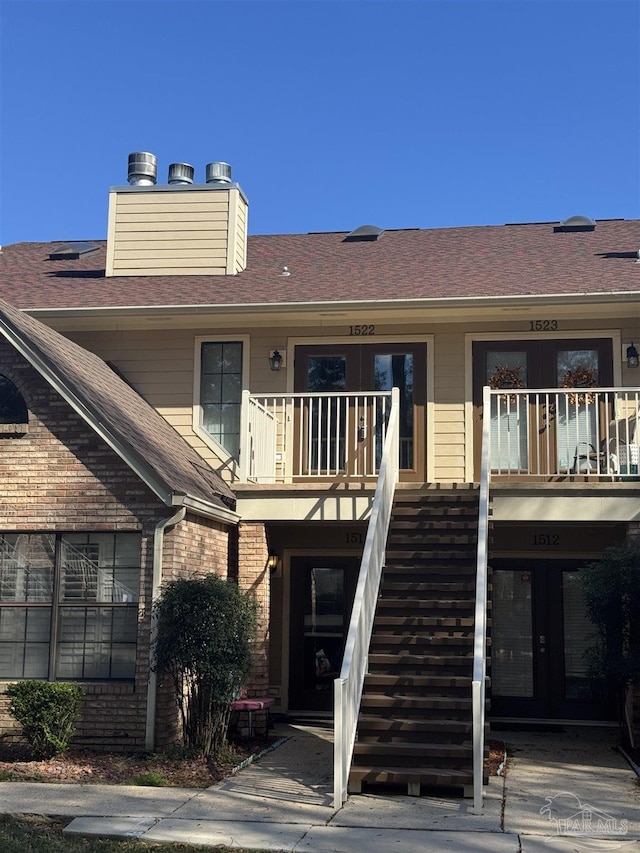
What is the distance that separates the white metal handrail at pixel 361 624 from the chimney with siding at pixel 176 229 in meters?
4.64

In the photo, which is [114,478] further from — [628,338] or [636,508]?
[628,338]

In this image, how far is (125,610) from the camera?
10125mm

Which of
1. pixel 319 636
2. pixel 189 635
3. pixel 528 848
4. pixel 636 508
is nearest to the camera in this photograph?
pixel 528 848

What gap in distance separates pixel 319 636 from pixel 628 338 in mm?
5877

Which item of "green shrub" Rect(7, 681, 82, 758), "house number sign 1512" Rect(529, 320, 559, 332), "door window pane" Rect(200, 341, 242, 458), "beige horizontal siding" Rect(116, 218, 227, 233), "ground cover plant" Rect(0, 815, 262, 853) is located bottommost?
"ground cover plant" Rect(0, 815, 262, 853)

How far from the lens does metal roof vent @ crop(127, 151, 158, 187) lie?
1571cm

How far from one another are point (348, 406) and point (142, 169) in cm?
607

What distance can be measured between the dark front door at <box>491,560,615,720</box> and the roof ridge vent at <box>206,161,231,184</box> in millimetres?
7324

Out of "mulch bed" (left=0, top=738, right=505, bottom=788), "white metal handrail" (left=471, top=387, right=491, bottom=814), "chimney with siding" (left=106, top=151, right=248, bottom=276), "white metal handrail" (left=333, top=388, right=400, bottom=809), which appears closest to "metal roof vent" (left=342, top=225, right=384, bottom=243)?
"chimney with siding" (left=106, top=151, right=248, bottom=276)

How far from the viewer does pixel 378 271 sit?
47.4ft

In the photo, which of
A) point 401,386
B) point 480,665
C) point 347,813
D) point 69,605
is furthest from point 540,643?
point 69,605

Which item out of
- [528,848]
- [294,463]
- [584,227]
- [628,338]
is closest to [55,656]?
[294,463]

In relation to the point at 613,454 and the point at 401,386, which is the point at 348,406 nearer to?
the point at 401,386

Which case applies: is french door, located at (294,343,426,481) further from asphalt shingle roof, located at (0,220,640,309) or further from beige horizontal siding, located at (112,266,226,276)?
beige horizontal siding, located at (112,266,226,276)
